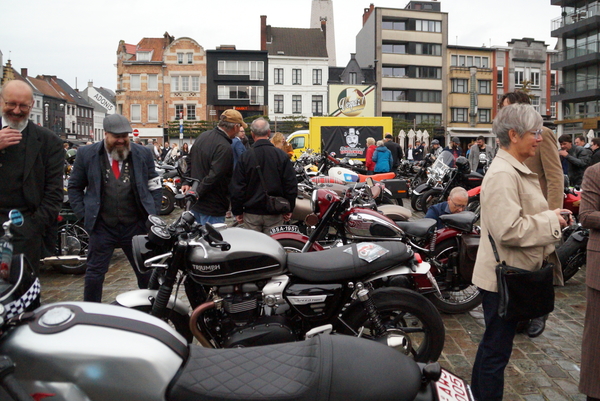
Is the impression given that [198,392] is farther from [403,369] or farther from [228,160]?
[228,160]

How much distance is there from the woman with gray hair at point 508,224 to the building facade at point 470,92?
183 ft

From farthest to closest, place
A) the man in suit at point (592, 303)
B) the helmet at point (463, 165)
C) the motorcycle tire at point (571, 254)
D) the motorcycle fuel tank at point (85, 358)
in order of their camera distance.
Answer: the helmet at point (463, 165)
the motorcycle tire at point (571, 254)
the man in suit at point (592, 303)
the motorcycle fuel tank at point (85, 358)

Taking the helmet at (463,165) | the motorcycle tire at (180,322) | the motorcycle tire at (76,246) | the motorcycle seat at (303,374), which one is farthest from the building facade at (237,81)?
the motorcycle seat at (303,374)

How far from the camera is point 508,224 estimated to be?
2.67m

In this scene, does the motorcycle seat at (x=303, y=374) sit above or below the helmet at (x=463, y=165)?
below

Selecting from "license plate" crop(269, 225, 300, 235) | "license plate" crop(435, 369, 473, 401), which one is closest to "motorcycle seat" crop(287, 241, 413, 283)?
"license plate" crop(435, 369, 473, 401)

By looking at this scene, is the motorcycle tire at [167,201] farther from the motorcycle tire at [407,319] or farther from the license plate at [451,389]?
the license plate at [451,389]

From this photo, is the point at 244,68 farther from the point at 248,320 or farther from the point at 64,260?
the point at 248,320

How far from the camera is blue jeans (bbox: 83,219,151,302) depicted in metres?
4.22

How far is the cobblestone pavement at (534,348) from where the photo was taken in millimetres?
3633

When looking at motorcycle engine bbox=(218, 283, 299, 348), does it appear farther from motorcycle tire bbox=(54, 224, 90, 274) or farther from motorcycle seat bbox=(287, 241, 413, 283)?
motorcycle tire bbox=(54, 224, 90, 274)

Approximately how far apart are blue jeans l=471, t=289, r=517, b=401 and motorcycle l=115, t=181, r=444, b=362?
54 centimetres

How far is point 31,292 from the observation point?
5.46ft

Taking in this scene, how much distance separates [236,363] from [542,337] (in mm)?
3813
